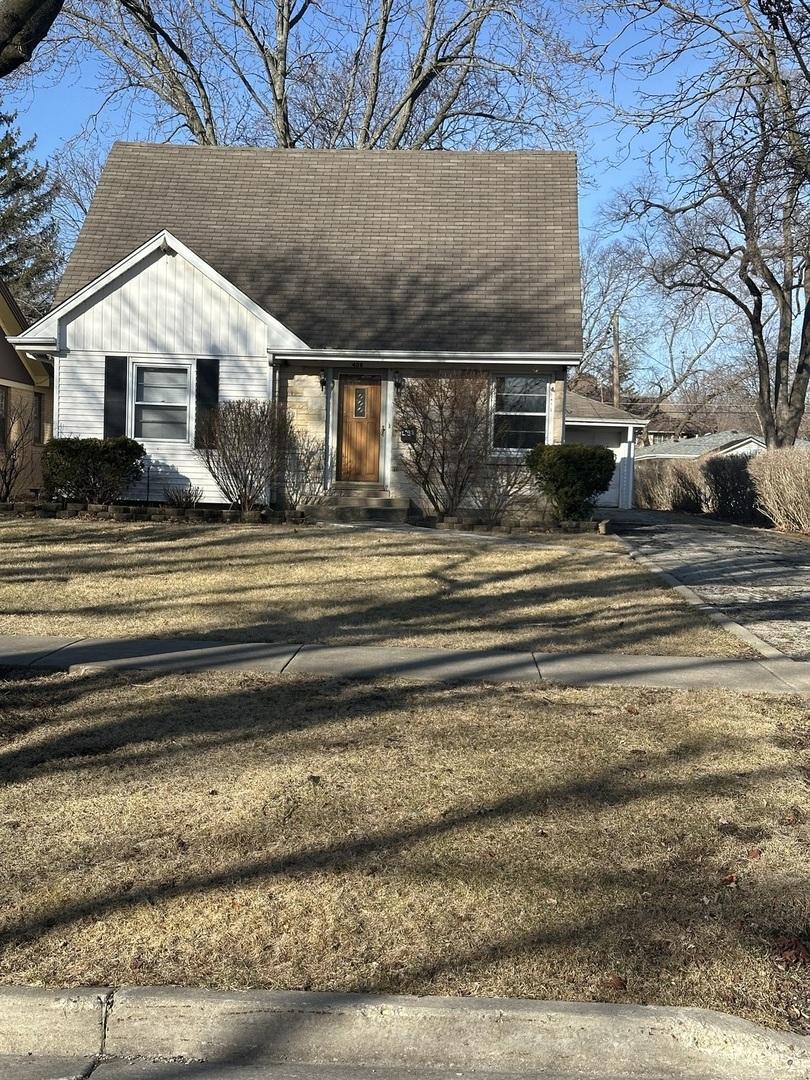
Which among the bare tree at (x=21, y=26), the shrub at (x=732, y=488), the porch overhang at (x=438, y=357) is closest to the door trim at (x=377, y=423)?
the porch overhang at (x=438, y=357)

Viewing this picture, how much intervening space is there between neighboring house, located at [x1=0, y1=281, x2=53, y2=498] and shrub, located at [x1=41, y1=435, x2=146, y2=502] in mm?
2202

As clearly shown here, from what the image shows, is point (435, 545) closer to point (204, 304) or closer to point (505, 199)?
point (204, 304)

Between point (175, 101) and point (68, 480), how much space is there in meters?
21.2

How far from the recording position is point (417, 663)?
7.66 m

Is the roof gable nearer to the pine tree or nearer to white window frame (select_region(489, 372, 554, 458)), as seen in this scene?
white window frame (select_region(489, 372, 554, 458))

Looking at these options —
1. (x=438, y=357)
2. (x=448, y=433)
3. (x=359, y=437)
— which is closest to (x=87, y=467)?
(x=359, y=437)

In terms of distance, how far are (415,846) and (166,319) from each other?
1522cm

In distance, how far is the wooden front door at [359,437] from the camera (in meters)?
18.9

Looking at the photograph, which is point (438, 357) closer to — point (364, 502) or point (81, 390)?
point (364, 502)

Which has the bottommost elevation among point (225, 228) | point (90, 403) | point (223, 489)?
point (223, 489)

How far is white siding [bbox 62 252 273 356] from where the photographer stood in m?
18.0

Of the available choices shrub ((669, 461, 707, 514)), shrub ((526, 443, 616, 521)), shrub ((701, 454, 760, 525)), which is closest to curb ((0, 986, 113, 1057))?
shrub ((526, 443, 616, 521))

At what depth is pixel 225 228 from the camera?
2098cm

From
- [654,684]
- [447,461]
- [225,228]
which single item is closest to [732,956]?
[654,684]
